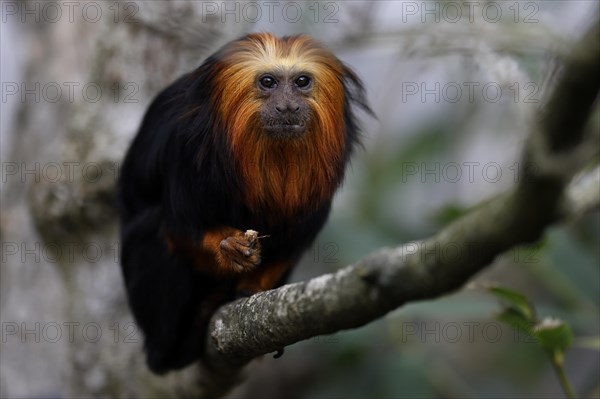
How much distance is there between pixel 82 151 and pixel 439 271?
10.4ft

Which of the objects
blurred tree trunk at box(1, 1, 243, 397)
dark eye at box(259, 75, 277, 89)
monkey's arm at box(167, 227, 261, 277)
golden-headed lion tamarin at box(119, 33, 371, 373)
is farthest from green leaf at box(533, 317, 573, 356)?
blurred tree trunk at box(1, 1, 243, 397)

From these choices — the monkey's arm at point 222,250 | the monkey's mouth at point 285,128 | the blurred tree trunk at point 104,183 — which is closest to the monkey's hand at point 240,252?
the monkey's arm at point 222,250

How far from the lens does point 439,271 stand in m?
2.24

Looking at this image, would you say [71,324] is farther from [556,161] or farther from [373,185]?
[556,161]

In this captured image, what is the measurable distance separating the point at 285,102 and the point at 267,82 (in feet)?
0.55

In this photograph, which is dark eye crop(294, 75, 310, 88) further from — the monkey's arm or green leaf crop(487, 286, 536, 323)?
green leaf crop(487, 286, 536, 323)

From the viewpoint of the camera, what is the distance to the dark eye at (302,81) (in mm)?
3428

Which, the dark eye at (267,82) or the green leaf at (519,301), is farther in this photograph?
the green leaf at (519,301)

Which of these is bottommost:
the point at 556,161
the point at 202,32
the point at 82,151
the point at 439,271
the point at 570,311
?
the point at 570,311

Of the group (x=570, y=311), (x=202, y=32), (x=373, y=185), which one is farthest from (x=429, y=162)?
(x=202, y=32)

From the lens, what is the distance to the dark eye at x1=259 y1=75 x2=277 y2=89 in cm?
343

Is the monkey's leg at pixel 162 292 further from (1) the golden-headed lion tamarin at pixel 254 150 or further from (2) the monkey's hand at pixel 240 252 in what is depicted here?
(2) the monkey's hand at pixel 240 252

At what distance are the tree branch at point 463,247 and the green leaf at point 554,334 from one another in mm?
797

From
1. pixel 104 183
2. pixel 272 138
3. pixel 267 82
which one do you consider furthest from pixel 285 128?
pixel 104 183
